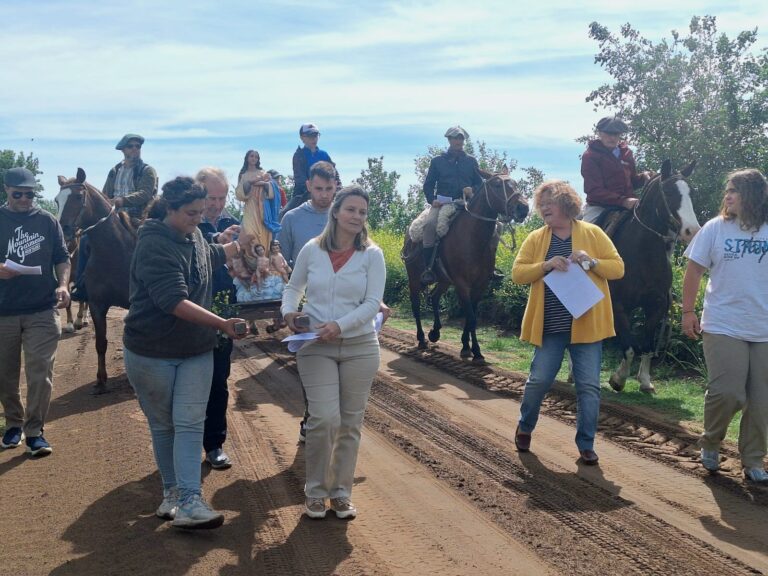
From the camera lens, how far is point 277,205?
8.96m

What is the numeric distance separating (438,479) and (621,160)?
211 inches

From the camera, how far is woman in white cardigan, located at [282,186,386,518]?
17.2 ft

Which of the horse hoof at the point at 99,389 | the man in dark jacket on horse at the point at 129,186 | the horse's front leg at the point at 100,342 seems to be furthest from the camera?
the man in dark jacket on horse at the point at 129,186

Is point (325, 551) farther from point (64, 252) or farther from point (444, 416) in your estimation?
point (64, 252)

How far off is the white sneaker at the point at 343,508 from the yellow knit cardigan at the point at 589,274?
220cm

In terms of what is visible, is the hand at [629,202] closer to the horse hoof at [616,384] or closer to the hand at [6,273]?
the horse hoof at [616,384]

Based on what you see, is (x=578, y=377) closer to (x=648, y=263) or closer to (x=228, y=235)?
(x=228, y=235)

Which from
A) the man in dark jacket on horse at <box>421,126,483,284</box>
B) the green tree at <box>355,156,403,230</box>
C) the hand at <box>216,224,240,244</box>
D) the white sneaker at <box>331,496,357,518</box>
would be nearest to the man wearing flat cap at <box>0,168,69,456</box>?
the hand at <box>216,224,240,244</box>

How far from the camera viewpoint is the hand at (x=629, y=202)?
9598mm

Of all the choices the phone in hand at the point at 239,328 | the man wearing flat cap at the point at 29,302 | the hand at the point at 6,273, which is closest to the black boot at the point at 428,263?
the man wearing flat cap at the point at 29,302

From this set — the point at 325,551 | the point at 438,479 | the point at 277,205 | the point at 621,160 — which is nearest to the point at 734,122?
the point at 621,160

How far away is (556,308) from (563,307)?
0.18 feet

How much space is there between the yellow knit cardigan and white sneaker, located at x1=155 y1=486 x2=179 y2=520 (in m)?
3.05

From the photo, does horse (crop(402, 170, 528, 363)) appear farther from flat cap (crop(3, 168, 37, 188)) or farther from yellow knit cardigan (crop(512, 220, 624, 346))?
flat cap (crop(3, 168, 37, 188))
